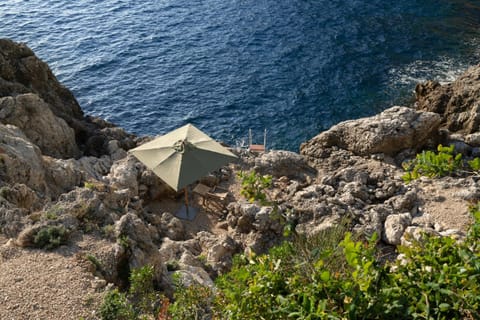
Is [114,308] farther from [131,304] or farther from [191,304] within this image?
[191,304]

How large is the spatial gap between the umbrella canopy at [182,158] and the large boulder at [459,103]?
1063 centimetres

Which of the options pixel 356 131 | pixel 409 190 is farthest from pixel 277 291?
pixel 356 131

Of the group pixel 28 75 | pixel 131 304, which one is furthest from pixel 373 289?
pixel 28 75

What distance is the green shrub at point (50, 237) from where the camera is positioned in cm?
1091

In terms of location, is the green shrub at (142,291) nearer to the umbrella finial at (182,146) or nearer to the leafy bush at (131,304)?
the leafy bush at (131,304)

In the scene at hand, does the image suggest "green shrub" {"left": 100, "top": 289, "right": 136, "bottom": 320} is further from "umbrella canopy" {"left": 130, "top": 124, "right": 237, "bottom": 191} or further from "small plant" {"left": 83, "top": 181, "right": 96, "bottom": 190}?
"umbrella canopy" {"left": 130, "top": 124, "right": 237, "bottom": 191}

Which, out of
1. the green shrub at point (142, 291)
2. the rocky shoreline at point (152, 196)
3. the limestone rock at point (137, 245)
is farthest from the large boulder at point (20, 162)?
the green shrub at point (142, 291)

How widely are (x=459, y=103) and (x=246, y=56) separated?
1578 centimetres

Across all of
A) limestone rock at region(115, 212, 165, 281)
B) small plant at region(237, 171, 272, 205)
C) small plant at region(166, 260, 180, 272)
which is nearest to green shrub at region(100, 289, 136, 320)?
limestone rock at region(115, 212, 165, 281)

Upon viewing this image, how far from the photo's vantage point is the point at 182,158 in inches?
619

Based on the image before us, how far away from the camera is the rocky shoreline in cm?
1062

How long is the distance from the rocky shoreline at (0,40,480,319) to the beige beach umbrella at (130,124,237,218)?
4.56 feet

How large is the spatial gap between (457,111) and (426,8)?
64.7 ft

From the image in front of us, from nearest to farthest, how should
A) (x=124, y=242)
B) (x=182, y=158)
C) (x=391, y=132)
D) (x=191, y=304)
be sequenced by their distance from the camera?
(x=191, y=304) < (x=124, y=242) < (x=182, y=158) < (x=391, y=132)
